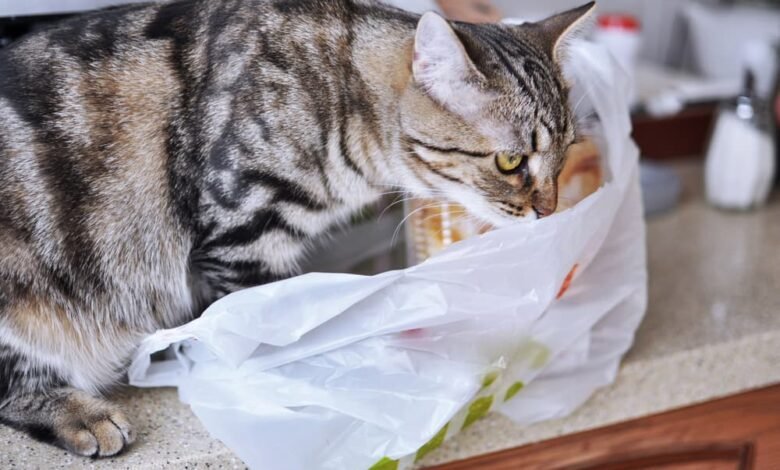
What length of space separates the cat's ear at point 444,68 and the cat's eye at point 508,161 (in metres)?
0.05

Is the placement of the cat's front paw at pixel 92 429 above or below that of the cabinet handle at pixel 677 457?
above

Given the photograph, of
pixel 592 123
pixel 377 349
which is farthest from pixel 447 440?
pixel 592 123

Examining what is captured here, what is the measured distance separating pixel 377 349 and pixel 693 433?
40 centimetres

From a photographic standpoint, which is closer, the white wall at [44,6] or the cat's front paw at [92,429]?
the cat's front paw at [92,429]

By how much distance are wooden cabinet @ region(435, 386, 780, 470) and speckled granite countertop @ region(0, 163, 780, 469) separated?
13 mm

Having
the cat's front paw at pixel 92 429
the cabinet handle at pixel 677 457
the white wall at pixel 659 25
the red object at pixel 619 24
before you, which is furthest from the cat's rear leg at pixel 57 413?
the white wall at pixel 659 25

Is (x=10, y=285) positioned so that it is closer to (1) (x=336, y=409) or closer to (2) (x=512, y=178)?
(1) (x=336, y=409)

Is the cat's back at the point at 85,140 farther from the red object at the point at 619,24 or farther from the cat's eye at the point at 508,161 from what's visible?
the red object at the point at 619,24

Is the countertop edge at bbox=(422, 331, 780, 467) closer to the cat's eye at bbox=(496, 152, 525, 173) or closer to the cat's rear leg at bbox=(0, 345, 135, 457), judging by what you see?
the cat's eye at bbox=(496, 152, 525, 173)

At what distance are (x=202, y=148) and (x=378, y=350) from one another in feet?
0.82

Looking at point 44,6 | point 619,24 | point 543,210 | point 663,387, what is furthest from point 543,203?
point 619,24

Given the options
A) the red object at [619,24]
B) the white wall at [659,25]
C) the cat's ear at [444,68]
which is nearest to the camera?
the cat's ear at [444,68]

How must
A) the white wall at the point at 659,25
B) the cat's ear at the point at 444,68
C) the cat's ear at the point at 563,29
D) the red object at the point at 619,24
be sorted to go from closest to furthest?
the cat's ear at the point at 444,68 → the cat's ear at the point at 563,29 → the red object at the point at 619,24 → the white wall at the point at 659,25

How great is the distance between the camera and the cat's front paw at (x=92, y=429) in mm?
674
